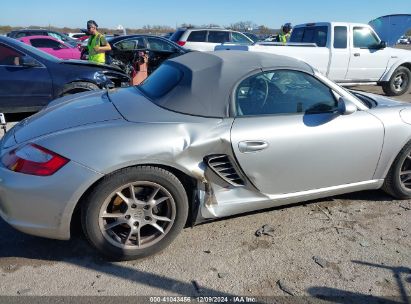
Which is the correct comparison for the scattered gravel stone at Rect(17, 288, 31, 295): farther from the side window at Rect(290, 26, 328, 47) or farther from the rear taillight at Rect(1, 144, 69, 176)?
the side window at Rect(290, 26, 328, 47)

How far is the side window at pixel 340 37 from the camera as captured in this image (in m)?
8.82

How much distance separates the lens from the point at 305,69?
3.23 meters

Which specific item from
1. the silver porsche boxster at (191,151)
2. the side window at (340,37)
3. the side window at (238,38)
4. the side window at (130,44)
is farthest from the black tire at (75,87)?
the side window at (238,38)

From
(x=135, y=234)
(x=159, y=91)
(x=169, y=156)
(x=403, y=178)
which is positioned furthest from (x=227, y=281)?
(x=403, y=178)

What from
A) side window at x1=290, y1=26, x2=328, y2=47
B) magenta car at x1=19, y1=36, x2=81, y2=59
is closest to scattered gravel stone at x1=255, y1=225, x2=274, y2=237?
side window at x1=290, y1=26, x2=328, y2=47

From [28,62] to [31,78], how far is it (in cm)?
26

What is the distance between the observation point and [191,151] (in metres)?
2.70

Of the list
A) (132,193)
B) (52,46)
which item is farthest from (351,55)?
(52,46)

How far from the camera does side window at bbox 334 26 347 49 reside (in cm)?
882

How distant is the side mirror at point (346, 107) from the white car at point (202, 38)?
Answer: 9947 mm

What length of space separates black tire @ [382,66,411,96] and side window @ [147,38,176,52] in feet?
21.0

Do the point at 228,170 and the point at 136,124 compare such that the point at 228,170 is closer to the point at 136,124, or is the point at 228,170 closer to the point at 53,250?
the point at 136,124

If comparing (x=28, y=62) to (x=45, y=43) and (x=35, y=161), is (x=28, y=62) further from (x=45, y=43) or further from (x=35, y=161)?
(x=45, y=43)

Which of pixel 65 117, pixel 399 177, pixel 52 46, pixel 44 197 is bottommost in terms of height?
pixel 52 46
